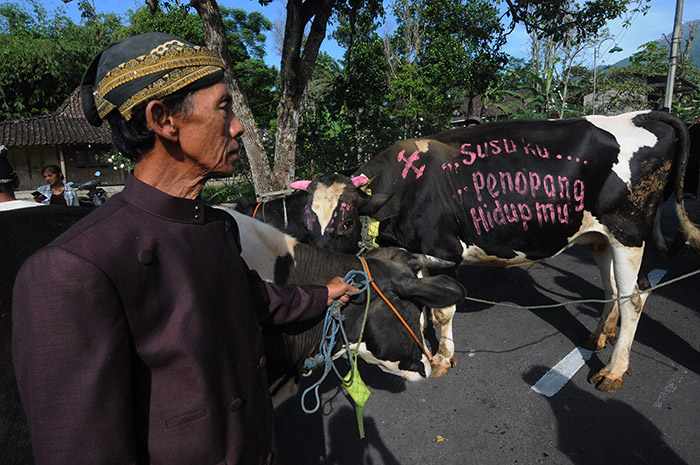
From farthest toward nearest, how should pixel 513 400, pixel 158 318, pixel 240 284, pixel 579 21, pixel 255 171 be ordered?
pixel 579 21
pixel 255 171
pixel 513 400
pixel 240 284
pixel 158 318

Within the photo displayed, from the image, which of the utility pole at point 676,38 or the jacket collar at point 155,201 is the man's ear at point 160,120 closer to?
the jacket collar at point 155,201

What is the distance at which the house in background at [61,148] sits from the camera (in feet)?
59.6

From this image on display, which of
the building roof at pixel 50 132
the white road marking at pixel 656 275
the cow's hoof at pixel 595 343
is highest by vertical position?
the building roof at pixel 50 132

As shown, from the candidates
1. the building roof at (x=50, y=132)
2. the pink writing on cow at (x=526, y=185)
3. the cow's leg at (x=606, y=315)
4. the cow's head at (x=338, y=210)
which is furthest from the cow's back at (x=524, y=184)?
the building roof at (x=50, y=132)

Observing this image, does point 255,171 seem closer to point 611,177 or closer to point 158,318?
point 611,177

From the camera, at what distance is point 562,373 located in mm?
3773

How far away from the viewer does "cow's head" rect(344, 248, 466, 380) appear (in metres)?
1.90

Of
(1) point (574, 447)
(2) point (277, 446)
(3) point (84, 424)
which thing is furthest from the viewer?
(1) point (574, 447)

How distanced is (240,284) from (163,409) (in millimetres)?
372

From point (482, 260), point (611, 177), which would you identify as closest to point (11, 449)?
point (482, 260)

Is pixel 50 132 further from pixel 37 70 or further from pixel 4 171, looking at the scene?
pixel 4 171

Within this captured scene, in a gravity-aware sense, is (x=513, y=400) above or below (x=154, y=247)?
below

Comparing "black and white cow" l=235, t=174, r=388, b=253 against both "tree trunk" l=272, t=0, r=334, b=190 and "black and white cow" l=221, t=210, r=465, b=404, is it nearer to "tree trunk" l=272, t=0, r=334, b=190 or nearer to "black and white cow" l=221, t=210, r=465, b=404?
"black and white cow" l=221, t=210, r=465, b=404

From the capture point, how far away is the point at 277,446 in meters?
1.36
